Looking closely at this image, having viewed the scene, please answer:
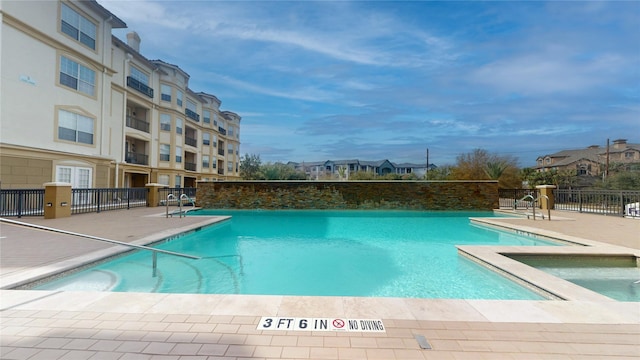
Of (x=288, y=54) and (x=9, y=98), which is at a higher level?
(x=288, y=54)

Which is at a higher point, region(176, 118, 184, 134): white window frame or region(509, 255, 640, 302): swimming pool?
region(176, 118, 184, 134): white window frame

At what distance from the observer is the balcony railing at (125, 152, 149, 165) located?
21.2 meters

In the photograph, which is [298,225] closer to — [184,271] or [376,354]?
[184,271]

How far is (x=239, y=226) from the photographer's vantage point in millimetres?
10797

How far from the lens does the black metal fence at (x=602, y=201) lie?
11602mm

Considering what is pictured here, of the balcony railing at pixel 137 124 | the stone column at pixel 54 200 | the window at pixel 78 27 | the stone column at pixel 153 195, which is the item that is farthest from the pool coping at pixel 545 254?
the balcony railing at pixel 137 124

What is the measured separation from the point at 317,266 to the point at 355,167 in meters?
60.6

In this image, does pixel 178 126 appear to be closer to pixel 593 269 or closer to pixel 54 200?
pixel 54 200

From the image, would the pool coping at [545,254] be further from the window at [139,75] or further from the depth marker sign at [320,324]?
the window at [139,75]

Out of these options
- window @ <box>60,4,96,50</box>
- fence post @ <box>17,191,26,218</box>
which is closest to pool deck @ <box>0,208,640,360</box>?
fence post @ <box>17,191,26,218</box>

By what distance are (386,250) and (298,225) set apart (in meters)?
4.72

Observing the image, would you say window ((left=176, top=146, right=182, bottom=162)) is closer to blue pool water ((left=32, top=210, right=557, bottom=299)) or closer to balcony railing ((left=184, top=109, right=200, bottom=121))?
balcony railing ((left=184, top=109, right=200, bottom=121))

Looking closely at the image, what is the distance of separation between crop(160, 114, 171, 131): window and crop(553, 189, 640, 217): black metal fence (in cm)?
2834

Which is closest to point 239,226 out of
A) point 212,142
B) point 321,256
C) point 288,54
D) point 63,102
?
point 321,256
